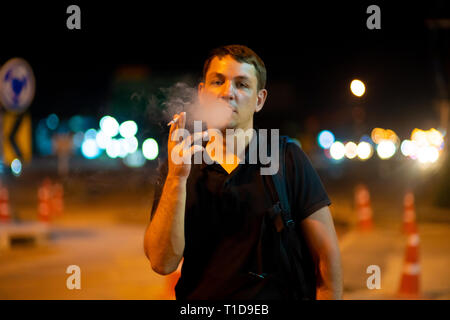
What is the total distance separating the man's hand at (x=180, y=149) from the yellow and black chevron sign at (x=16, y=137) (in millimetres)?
5617

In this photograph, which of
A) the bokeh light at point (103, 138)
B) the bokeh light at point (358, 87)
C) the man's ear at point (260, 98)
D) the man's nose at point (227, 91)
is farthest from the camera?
the bokeh light at point (103, 138)

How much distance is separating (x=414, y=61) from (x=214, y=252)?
16.4m

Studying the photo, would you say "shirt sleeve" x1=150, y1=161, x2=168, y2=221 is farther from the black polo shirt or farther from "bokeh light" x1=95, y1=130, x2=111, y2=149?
"bokeh light" x1=95, y1=130, x2=111, y2=149

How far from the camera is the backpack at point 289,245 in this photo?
2.00 metres

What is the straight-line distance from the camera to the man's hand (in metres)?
1.97

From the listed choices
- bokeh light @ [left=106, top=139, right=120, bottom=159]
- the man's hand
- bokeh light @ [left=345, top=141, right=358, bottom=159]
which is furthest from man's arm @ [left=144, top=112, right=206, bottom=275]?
bokeh light @ [left=345, top=141, right=358, bottom=159]

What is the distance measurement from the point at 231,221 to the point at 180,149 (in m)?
0.33

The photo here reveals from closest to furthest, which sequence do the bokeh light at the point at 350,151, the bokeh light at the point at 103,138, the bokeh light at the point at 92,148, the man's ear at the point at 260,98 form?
the man's ear at the point at 260,98
the bokeh light at the point at 103,138
the bokeh light at the point at 92,148
the bokeh light at the point at 350,151

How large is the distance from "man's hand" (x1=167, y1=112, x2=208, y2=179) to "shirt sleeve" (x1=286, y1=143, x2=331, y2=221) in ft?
1.18

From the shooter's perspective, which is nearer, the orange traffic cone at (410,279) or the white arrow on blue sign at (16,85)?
the white arrow on blue sign at (16,85)

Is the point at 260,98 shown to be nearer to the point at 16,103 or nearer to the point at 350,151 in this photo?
the point at 16,103

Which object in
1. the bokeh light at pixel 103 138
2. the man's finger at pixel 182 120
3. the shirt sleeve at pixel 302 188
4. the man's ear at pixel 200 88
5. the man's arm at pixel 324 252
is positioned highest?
the man's ear at pixel 200 88

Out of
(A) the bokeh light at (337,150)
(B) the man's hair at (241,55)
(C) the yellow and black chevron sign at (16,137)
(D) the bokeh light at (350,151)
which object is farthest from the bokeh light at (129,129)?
(A) the bokeh light at (337,150)

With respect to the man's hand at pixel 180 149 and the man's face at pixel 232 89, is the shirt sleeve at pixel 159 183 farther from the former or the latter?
the man's face at pixel 232 89
